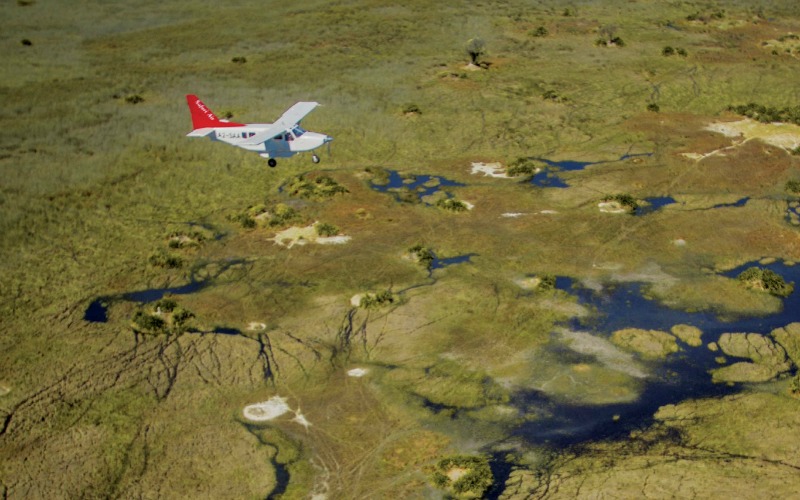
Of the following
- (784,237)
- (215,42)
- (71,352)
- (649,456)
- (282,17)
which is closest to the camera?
(649,456)

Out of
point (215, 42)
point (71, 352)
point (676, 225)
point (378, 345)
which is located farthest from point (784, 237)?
point (215, 42)

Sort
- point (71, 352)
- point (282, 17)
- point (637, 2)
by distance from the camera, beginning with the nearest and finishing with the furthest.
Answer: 1. point (71, 352)
2. point (282, 17)
3. point (637, 2)

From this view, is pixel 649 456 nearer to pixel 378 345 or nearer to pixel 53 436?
pixel 378 345

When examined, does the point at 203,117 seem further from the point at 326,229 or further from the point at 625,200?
the point at 625,200

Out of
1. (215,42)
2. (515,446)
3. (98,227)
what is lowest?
(515,446)

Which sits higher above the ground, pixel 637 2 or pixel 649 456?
pixel 637 2

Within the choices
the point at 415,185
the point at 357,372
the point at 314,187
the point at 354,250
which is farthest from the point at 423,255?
the point at 314,187
